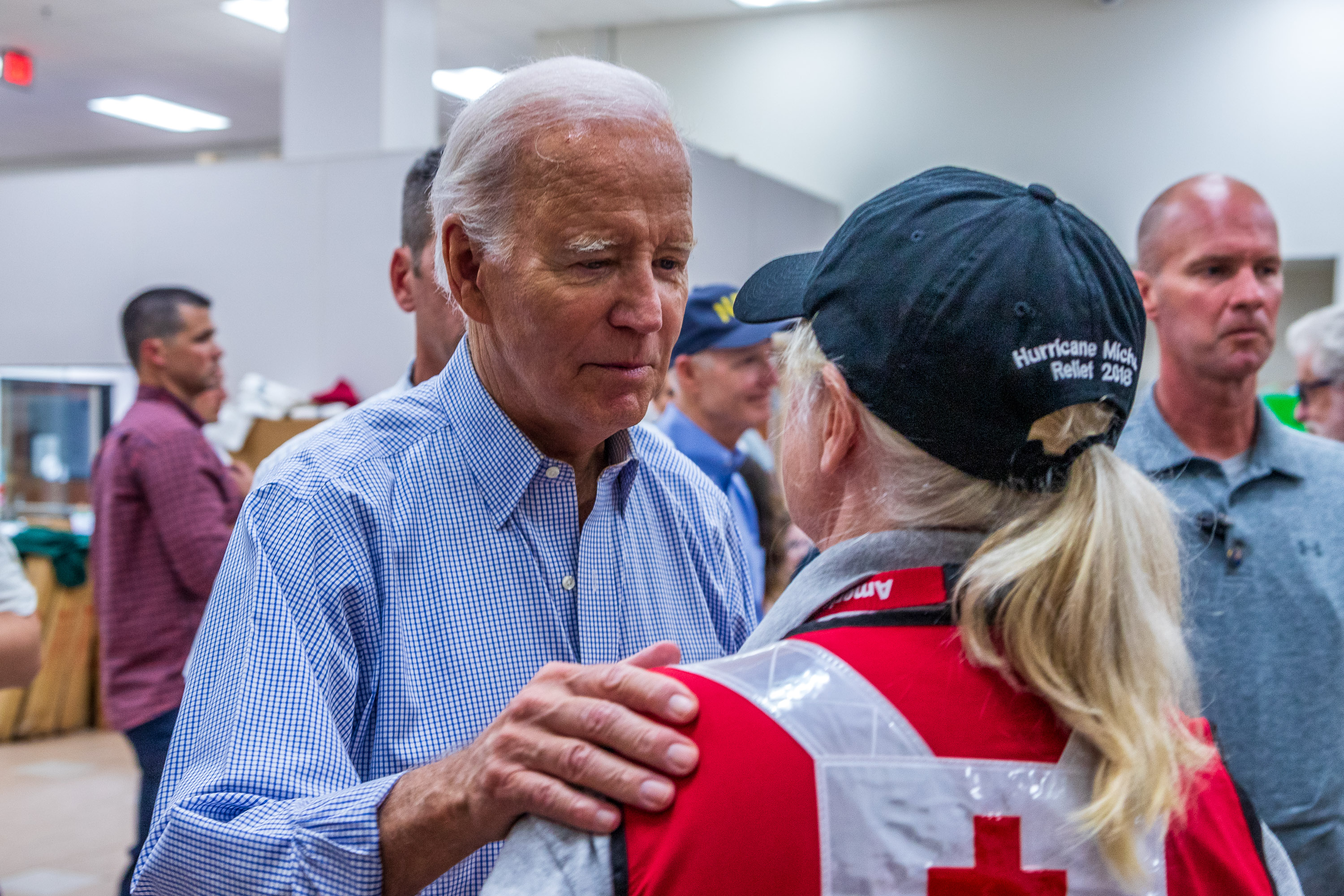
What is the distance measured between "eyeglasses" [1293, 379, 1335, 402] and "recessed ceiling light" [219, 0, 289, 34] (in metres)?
6.25

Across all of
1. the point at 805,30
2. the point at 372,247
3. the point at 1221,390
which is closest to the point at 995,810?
the point at 1221,390

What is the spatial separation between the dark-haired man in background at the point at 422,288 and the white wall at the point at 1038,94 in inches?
254

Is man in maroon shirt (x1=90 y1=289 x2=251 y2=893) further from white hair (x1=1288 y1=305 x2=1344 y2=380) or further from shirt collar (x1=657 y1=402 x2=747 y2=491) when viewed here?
white hair (x1=1288 y1=305 x2=1344 y2=380)

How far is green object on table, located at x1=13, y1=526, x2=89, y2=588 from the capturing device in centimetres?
609

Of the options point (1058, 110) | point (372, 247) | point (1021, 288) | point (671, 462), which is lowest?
point (671, 462)

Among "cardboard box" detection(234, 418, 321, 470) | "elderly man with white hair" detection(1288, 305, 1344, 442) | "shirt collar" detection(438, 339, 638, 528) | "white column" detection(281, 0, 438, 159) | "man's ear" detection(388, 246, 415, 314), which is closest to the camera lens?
"shirt collar" detection(438, 339, 638, 528)

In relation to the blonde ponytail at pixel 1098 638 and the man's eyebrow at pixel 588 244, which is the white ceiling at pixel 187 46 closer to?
the man's eyebrow at pixel 588 244

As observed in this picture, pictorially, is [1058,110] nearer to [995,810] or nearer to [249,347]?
[249,347]

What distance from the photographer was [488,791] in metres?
0.87

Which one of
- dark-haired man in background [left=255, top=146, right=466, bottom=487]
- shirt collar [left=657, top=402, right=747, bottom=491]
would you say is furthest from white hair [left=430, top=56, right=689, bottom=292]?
shirt collar [left=657, top=402, right=747, bottom=491]

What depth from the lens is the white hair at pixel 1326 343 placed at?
10.6ft

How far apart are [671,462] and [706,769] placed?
0.80 m

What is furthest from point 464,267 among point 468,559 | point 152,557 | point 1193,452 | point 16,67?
point 16,67

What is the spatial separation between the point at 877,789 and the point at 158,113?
11141 mm
